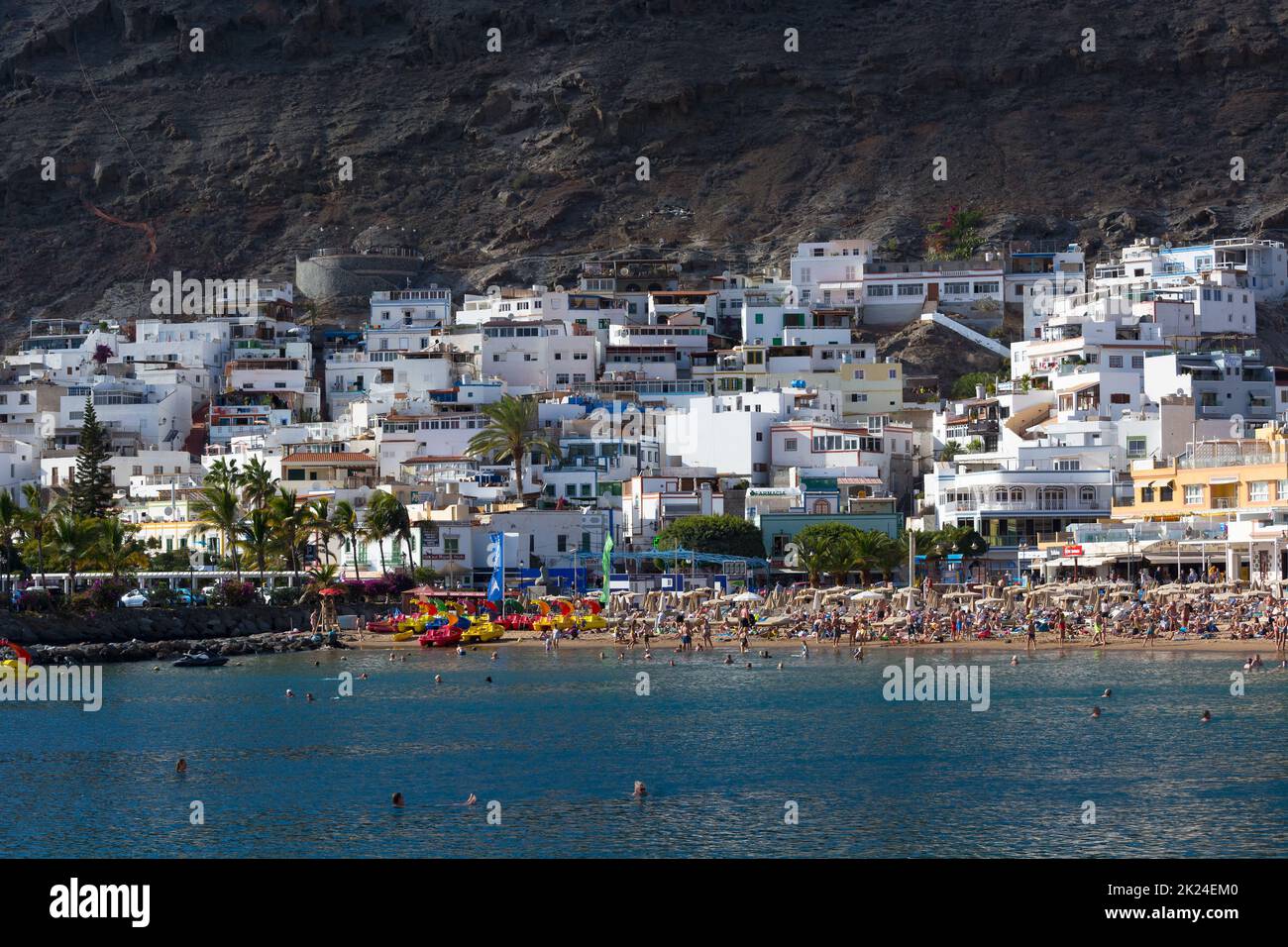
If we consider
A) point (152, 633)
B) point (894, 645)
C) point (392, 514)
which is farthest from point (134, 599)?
point (894, 645)

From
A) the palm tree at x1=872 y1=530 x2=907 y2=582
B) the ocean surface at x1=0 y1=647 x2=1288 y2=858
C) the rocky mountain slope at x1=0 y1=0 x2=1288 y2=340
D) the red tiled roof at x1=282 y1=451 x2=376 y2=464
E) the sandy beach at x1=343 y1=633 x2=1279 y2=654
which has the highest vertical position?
the rocky mountain slope at x1=0 y1=0 x2=1288 y2=340

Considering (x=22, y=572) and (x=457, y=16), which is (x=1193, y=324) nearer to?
(x=22, y=572)

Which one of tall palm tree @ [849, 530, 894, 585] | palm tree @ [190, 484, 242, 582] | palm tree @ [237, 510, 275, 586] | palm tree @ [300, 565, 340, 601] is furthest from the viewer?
tall palm tree @ [849, 530, 894, 585]

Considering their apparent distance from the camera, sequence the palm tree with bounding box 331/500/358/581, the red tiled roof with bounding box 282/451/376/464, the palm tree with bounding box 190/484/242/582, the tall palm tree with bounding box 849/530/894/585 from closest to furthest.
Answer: the palm tree with bounding box 190/484/242/582, the tall palm tree with bounding box 849/530/894/585, the palm tree with bounding box 331/500/358/581, the red tiled roof with bounding box 282/451/376/464

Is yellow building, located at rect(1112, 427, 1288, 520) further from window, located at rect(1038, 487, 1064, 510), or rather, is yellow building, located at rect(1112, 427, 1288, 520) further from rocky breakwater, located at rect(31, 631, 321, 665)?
rocky breakwater, located at rect(31, 631, 321, 665)

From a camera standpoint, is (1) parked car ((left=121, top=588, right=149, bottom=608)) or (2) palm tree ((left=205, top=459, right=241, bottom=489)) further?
(2) palm tree ((left=205, top=459, right=241, bottom=489))

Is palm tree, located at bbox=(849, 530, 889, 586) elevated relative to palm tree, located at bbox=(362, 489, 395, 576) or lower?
lower

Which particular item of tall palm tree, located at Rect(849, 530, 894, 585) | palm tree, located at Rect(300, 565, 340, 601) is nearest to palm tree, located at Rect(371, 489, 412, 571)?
palm tree, located at Rect(300, 565, 340, 601)
